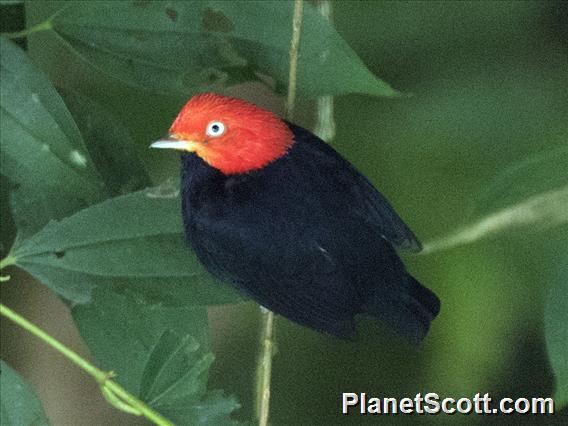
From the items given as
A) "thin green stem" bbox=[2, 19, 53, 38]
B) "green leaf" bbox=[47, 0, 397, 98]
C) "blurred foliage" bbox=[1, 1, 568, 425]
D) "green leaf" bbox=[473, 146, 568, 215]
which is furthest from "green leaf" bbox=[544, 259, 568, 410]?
"thin green stem" bbox=[2, 19, 53, 38]

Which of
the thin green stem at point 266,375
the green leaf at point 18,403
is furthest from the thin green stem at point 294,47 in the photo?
the green leaf at point 18,403

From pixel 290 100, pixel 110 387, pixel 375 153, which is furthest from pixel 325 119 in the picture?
pixel 110 387

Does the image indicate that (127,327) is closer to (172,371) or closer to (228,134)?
(172,371)

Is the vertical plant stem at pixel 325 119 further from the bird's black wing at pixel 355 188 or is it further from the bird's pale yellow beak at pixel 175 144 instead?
the bird's pale yellow beak at pixel 175 144

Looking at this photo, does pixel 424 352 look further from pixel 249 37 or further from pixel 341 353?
pixel 249 37

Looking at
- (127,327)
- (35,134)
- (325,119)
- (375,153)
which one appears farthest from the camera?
(375,153)

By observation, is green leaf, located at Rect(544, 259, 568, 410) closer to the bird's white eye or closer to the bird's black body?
the bird's black body
